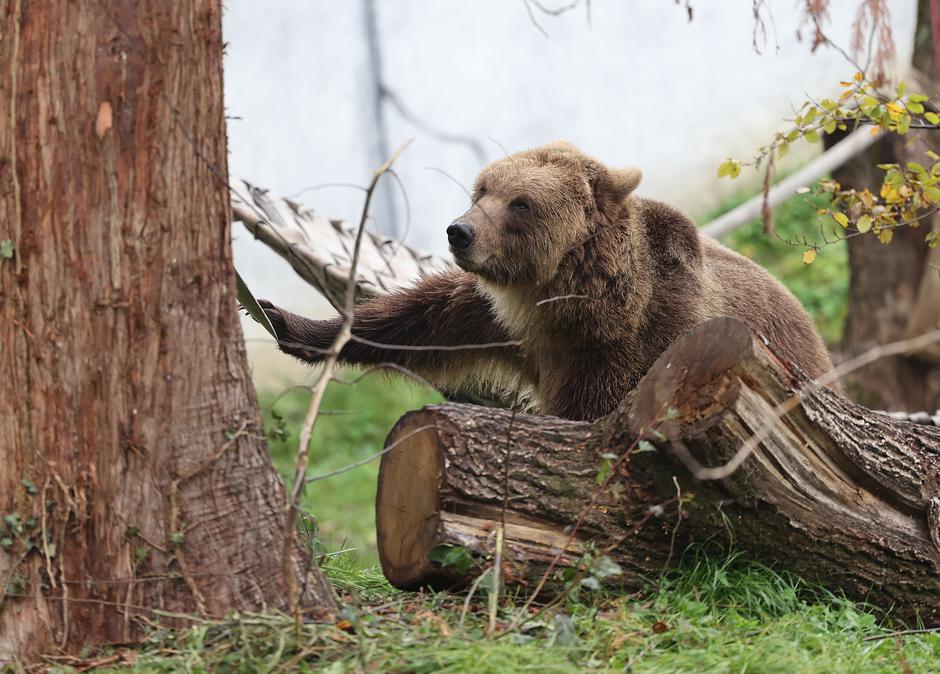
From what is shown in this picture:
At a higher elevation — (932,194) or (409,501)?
(932,194)

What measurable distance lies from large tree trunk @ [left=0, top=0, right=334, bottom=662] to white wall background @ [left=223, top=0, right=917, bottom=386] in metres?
9.14

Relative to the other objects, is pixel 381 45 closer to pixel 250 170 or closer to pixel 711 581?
pixel 250 170

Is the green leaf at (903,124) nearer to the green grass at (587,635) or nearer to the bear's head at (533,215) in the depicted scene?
the bear's head at (533,215)

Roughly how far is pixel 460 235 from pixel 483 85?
8.43 m

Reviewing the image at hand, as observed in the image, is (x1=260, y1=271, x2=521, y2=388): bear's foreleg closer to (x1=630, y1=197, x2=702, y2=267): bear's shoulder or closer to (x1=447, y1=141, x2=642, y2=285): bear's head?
(x1=447, y1=141, x2=642, y2=285): bear's head

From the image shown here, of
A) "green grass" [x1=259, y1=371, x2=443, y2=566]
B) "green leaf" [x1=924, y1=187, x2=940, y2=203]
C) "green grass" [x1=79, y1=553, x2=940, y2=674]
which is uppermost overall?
"green leaf" [x1=924, y1=187, x2=940, y2=203]

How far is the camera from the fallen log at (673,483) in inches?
132

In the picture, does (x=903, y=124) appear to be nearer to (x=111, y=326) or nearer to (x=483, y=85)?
(x=111, y=326)

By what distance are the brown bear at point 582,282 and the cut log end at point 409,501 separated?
3.25 ft

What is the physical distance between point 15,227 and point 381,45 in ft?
32.8

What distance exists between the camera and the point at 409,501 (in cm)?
345

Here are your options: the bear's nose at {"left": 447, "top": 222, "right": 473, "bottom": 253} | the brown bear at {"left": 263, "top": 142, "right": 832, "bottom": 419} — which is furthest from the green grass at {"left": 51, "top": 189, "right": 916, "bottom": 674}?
the bear's nose at {"left": 447, "top": 222, "right": 473, "bottom": 253}

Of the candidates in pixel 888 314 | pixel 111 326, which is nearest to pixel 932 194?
pixel 111 326

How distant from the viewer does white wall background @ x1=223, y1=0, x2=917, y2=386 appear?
484 inches
